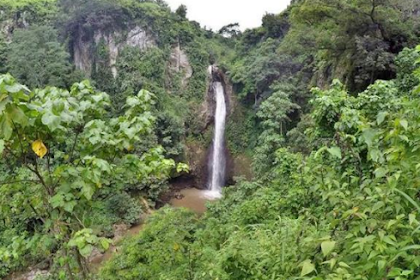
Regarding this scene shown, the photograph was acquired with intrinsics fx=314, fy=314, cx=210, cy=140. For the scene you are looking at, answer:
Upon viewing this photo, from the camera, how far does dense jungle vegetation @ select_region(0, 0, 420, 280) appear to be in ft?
4.24

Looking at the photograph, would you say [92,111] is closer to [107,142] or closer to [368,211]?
[107,142]

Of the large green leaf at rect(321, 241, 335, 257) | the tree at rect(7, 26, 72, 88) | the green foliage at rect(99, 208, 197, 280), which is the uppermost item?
the tree at rect(7, 26, 72, 88)

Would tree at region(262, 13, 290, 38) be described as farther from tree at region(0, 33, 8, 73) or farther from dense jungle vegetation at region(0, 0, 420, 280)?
tree at region(0, 33, 8, 73)

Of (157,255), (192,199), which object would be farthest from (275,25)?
(157,255)

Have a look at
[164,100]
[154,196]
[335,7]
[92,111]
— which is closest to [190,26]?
[164,100]

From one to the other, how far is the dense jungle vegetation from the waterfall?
0.64m

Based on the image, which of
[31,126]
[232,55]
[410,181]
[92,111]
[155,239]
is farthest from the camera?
[232,55]

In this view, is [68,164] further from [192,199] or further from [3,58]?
[3,58]

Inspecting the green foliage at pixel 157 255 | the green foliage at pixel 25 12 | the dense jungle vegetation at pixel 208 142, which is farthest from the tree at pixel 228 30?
the green foliage at pixel 157 255

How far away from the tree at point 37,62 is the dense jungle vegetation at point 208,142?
0.24 feet

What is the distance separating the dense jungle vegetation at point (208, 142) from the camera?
4.24ft

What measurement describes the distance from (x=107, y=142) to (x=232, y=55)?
69.4 feet

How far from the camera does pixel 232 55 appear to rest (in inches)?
862

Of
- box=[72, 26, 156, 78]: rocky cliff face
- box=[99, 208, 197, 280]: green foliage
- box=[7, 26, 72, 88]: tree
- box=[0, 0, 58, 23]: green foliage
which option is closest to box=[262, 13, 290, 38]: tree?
box=[72, 26, 156, 78]: rocky cliff face
